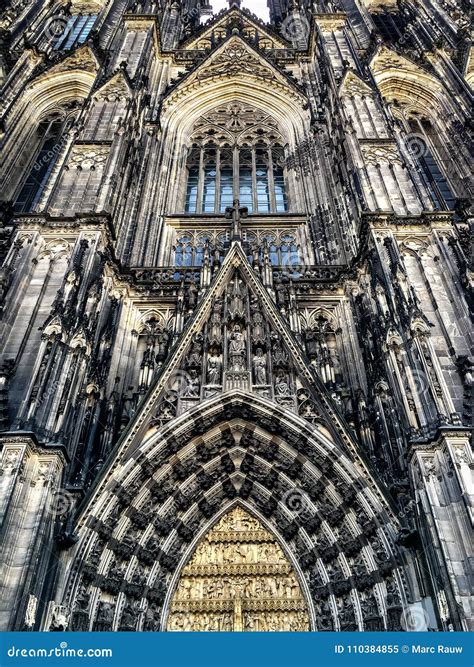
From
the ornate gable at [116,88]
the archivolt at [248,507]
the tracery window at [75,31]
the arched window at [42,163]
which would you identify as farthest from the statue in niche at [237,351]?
the tracery window at [75,31]

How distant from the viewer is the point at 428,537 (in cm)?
788

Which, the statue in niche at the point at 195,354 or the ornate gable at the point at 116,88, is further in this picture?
the ornate gable at the point at 116,88

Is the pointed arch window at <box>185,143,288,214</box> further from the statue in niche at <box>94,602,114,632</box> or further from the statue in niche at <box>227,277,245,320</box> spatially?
the statue in niche at <box>94,602,114,632</box>

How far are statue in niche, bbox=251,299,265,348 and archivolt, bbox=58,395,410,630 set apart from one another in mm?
1555

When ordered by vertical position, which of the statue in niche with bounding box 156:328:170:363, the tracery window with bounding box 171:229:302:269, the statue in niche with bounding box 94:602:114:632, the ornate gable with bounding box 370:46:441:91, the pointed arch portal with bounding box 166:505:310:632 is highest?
the ornate gable with bounding box 370:46:441:91

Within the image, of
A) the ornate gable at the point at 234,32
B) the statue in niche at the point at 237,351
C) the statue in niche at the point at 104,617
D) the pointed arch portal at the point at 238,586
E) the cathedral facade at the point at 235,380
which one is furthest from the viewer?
the ornate gable at the point at 234,32

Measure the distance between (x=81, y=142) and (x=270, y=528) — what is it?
972 cm

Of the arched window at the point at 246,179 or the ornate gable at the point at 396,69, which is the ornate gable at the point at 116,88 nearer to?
the arched window at the point at 246,179

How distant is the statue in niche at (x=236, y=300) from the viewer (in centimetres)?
1231

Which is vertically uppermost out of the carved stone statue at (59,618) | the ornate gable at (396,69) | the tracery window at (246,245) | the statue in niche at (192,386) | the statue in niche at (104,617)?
the ornate gable at (396,69)

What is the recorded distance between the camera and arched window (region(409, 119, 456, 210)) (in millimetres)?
16970

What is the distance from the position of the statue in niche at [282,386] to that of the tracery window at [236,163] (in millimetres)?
6558

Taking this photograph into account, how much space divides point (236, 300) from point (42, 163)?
9111mm

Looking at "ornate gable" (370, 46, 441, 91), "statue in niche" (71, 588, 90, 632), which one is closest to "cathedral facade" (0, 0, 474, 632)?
"statue in niche" (71, 588, 90, 632)
